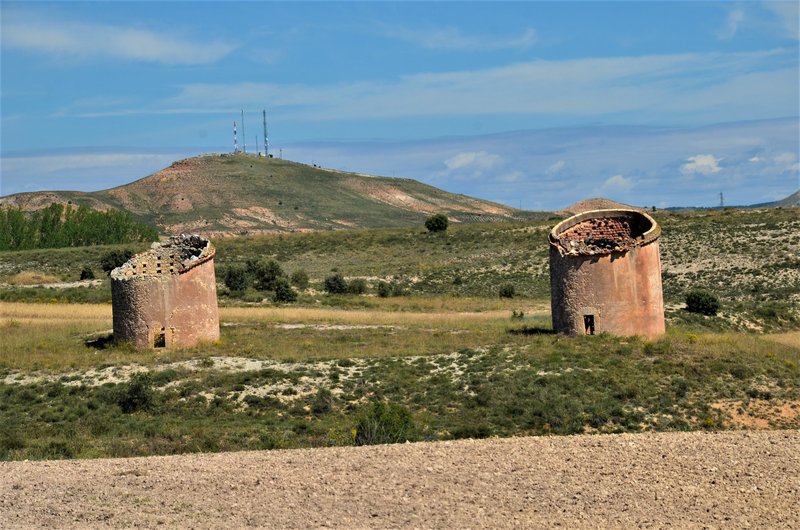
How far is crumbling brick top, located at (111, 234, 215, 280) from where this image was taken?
92.0 ft

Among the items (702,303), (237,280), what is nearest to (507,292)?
(702,303)

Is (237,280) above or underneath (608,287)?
above

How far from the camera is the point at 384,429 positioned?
57.8ft

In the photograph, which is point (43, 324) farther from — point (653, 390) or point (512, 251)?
point (512, 251)

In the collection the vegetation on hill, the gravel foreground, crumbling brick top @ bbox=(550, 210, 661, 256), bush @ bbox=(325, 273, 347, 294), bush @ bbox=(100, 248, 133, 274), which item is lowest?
the gravel foreground

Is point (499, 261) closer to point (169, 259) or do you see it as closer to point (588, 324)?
point (169, 259)

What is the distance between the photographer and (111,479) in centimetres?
1395

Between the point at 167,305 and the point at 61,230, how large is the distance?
57351 mm

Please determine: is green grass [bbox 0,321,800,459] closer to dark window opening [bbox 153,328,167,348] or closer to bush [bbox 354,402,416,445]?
bush [bbox 354,402,416,445]

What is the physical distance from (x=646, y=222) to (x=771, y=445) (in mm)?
15930

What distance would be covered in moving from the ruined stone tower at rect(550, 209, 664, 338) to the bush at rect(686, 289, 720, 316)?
1371 centimetres

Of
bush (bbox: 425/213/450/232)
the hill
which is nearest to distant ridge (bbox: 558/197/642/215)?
the hill

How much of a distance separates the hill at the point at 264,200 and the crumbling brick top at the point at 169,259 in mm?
88920

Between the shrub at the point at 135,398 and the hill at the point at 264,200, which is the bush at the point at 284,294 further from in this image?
the hill at the point at 264,200
